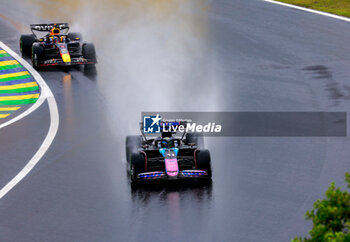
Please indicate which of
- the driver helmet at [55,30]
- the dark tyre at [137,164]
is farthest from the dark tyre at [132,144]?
the driver helmet at [55,30]

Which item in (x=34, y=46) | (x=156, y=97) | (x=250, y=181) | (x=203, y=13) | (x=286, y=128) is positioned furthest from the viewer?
(x=203, y=13)

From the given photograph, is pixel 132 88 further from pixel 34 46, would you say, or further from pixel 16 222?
pixel 16 222

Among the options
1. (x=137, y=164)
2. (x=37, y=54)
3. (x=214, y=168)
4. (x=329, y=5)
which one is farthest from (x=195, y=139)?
(x=329, y=5)

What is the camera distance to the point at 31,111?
1123 inches

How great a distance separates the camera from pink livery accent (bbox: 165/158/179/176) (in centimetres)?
2053

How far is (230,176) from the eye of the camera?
21.7m

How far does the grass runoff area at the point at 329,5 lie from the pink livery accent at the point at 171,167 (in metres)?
24.8

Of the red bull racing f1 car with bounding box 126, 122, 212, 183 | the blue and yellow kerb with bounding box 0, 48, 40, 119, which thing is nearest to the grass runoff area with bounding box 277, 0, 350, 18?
the blue and yellow kerb with bounding box 0, 48, 40, 119

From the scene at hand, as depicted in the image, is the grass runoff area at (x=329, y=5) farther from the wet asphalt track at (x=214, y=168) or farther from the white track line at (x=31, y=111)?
the white track line at (x=31, y=111)

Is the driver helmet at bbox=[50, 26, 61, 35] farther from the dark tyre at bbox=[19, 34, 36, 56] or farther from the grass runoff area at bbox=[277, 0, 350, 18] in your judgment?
the grass runoff area at bbox=[277, 0, 350, 18]

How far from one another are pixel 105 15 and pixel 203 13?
5440 millimetres

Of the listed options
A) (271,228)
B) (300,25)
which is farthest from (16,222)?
(300,25)

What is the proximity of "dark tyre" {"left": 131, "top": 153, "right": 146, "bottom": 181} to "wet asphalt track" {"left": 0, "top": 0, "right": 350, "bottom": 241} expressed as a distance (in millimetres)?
497

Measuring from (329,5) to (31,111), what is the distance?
22751 millimetres
